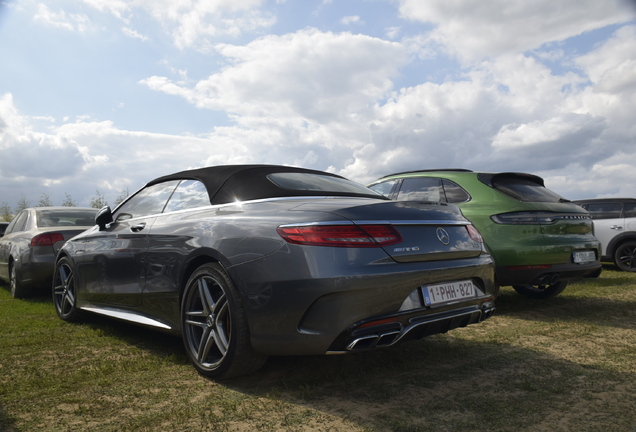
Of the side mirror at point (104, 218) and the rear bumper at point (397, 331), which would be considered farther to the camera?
the side mirror at point (104, 218)

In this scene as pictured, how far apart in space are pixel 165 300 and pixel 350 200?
157 centimetres

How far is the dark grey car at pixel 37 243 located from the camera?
22.8 feet

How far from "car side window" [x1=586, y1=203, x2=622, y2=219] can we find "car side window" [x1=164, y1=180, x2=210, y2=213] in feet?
30.9

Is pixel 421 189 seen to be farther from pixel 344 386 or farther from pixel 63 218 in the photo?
pixel 63 218

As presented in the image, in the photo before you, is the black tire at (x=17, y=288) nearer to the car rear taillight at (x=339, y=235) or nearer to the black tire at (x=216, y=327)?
the black tire at (x=216, y=327)

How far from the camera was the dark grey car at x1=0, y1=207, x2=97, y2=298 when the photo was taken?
6938 mm

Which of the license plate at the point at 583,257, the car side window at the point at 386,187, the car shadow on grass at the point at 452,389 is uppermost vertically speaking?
the car side window at the point at 386,187

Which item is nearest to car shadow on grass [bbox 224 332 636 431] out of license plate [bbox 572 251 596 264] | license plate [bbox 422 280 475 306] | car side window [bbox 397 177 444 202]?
license plate [bbox 422 280 475 306]

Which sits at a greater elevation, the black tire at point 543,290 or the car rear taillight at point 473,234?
the car rear taillight at point 473,234

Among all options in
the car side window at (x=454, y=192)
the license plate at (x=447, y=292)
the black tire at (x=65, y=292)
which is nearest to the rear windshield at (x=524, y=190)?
the car side window at (x=454, y=192)

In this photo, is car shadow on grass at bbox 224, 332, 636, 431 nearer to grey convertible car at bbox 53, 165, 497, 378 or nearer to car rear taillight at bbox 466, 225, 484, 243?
grey convertible car at bbox 53, 165, 497, 378

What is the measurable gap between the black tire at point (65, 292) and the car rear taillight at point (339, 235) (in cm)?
329

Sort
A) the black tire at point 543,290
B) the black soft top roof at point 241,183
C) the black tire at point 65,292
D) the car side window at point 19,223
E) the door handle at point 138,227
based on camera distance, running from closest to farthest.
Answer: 1. the black soft top roof at point 241,183
2. the door handle at point 138,227
3. the black tire at point 65,292
4. the black tire at point 543,290
5. the car side window at point 19,223

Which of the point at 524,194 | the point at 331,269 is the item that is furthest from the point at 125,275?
the point at 524,194
